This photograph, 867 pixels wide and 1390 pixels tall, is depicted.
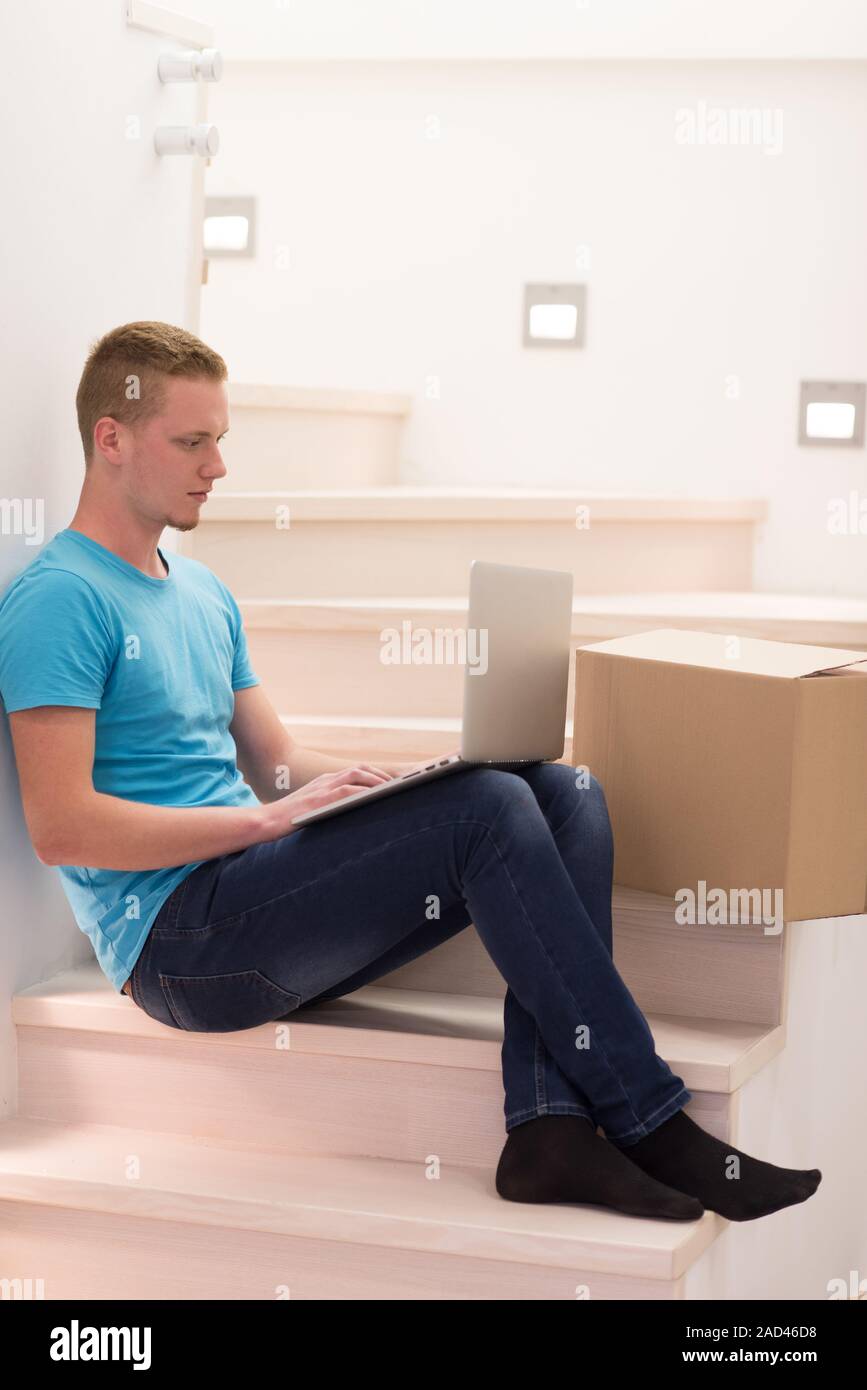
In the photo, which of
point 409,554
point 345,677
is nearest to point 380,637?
point 345,677

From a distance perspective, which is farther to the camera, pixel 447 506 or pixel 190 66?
pixel 447 506

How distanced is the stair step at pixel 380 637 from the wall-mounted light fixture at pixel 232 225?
1.27 meters

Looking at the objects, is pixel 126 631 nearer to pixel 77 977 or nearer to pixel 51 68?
pixel 77 977

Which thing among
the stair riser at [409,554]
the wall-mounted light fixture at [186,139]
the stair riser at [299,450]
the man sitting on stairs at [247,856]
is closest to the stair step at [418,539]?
the stair riser at [409,554]

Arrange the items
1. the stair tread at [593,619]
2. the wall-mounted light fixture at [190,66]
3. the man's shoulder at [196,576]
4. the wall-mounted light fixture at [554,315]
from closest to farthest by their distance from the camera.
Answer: the man's shoulder at [196,576]
the wall-mounted light fixture at [190,66]
the stair tread at [593,619]
the wall-mounted light fixture at [554,315]

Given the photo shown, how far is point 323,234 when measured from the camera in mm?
3291

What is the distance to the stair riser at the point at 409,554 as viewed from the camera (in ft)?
8.28

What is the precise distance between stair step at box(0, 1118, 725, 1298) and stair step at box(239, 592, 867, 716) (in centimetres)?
79

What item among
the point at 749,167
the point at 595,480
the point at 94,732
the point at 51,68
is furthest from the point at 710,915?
the point at 749,167

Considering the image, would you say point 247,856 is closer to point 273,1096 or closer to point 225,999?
point 225,999

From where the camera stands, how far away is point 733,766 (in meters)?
1.69

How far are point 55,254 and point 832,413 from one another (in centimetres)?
175

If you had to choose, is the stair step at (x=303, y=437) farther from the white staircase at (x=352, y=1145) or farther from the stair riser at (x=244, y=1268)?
the stair riser at (x=244, y=1268)
